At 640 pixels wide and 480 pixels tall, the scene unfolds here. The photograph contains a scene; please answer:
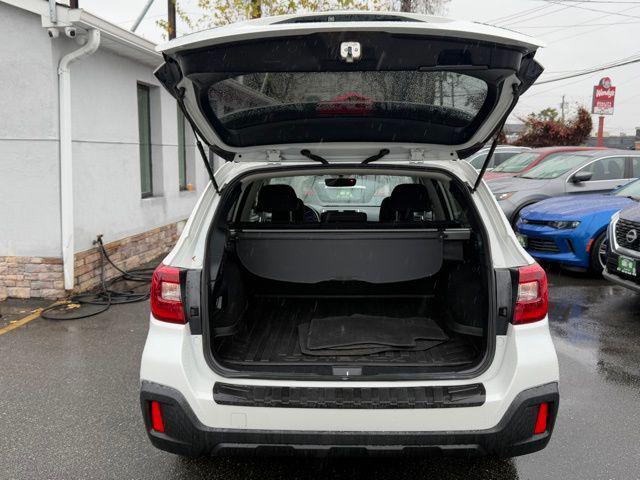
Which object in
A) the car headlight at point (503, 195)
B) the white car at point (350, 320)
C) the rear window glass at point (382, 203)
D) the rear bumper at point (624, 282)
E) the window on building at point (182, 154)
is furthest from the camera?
the window on building at point (182, 154)

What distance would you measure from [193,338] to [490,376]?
130 cm

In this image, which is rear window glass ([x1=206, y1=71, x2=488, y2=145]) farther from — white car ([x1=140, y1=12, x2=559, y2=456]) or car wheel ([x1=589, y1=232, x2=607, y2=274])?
car wheel ([x1=589, y1=232, x2=607, y2=274])

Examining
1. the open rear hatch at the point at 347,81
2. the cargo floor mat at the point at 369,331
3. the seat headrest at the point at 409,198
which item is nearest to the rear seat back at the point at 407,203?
the seat headrest at the point at 409,198

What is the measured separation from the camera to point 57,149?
6.09m

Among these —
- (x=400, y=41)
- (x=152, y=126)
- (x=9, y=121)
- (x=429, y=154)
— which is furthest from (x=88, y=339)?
(x=152, y=126)

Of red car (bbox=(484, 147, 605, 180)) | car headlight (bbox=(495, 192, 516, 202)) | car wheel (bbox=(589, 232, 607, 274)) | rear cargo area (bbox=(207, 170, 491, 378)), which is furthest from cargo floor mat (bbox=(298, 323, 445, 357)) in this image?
red car (bbox=(484, 147, 605, 180))

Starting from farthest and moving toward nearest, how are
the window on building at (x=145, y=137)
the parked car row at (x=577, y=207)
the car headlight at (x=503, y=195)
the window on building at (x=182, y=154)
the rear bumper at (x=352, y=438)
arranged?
the window on building at (x=182, y=154) < the car headlight at (x=503, y=195) < the window on building at (x=145, y=137) < the parked car row at (x=577, y=207) < the rear bumper at (x=352, y=438)

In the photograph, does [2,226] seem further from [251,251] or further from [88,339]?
[251,251]

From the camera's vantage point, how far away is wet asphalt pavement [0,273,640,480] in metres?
2.96

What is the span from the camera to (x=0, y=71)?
6125mm

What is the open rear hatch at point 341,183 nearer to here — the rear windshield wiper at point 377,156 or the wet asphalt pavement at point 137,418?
the rear windshield wiper at point 377,156

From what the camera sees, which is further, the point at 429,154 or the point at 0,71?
the point at 0,71

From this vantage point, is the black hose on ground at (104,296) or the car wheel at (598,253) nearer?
the black hose on ground at (104,296)

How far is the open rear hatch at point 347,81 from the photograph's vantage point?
211 centimetres
